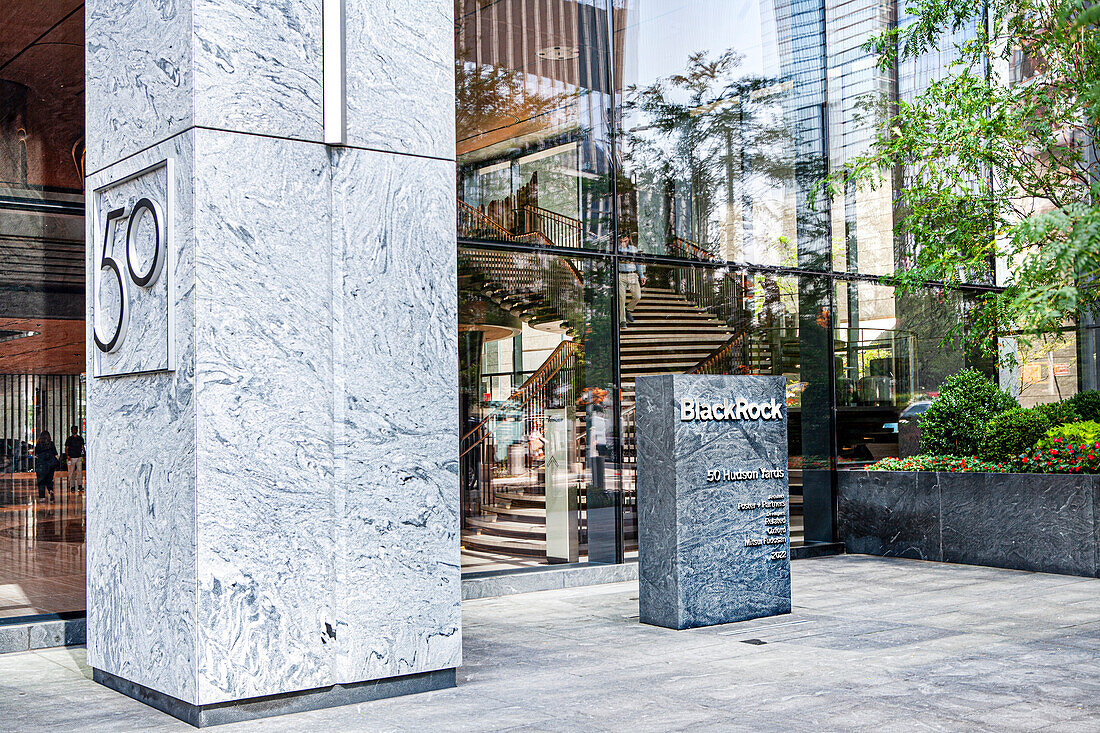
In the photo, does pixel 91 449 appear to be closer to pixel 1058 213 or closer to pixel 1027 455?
pixel 1058 213

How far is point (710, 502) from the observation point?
9.05 meters

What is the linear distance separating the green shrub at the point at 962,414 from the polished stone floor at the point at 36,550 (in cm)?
1015

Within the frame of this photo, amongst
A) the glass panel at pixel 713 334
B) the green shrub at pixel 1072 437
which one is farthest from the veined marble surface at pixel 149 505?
the green shrub at pixel 1072 437

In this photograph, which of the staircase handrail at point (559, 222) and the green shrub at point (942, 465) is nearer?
the staircase handrail at point (559, 222)

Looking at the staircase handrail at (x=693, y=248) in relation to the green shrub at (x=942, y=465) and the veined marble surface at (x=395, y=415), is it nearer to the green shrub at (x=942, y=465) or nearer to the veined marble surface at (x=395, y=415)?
the green shrub at (x=942, y=465)

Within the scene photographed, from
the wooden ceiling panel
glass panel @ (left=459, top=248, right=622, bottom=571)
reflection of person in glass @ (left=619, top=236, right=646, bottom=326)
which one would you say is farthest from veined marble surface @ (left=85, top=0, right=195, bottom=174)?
reflection of person in glass @ (left=619, top=236, right=646, bottom=326)

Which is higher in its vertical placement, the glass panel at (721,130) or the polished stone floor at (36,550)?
the glass panel at (721,130)

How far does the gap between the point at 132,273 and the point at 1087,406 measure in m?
11.7

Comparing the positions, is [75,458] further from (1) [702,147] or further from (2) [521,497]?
(1) [702,147]

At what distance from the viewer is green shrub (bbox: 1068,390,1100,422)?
13531 millimetres

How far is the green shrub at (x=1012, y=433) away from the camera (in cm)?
1253

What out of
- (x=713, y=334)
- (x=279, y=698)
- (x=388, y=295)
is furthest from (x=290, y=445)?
(x=713, y=334)

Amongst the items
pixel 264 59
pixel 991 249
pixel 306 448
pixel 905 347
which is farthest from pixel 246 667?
pixel 905 347

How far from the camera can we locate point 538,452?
11.5 m
